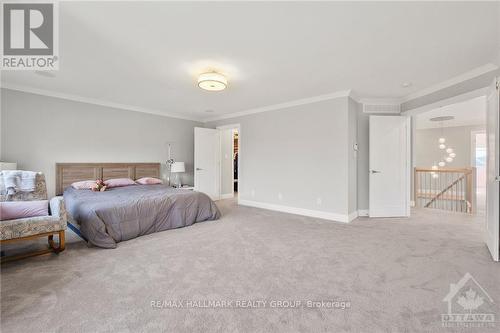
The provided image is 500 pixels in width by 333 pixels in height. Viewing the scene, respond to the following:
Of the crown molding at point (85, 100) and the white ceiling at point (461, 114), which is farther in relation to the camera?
the white ceiling at point (461, 114)

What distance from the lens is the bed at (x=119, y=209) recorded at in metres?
2.86

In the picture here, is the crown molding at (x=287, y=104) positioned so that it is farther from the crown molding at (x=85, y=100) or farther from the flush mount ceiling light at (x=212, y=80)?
the flush mount ceiling light at (x=212, y=80)

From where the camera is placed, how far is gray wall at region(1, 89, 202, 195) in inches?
151

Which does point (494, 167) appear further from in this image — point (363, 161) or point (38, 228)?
point (38, 228)

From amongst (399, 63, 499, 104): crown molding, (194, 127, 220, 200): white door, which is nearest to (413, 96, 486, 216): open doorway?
(399, 63, 499, 104): crown molding

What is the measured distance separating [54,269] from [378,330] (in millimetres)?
2873

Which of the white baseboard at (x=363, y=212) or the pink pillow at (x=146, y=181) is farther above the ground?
the pink pillow at (x=146, y=181)

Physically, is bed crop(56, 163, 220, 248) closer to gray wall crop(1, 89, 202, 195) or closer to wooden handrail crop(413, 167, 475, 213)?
gray wall crop(1, 89, 202, 195)

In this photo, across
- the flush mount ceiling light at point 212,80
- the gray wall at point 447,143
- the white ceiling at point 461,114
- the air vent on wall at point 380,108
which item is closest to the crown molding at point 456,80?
the air vent on wall at point 380,108

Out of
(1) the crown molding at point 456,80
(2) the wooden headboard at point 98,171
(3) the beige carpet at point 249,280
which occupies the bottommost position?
(3) the beige carpet at point 249,280

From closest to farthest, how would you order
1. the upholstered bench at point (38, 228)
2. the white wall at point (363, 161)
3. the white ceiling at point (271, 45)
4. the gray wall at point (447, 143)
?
the white ceiling at point (271, 45) < the upholstered bench at point (38, 228) < the white wall at point (363, 161) < the gray wall at point (447, 143)

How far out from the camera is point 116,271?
2.22m

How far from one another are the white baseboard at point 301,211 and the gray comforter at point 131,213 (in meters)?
1.49

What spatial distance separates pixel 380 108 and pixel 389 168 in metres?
1.22
